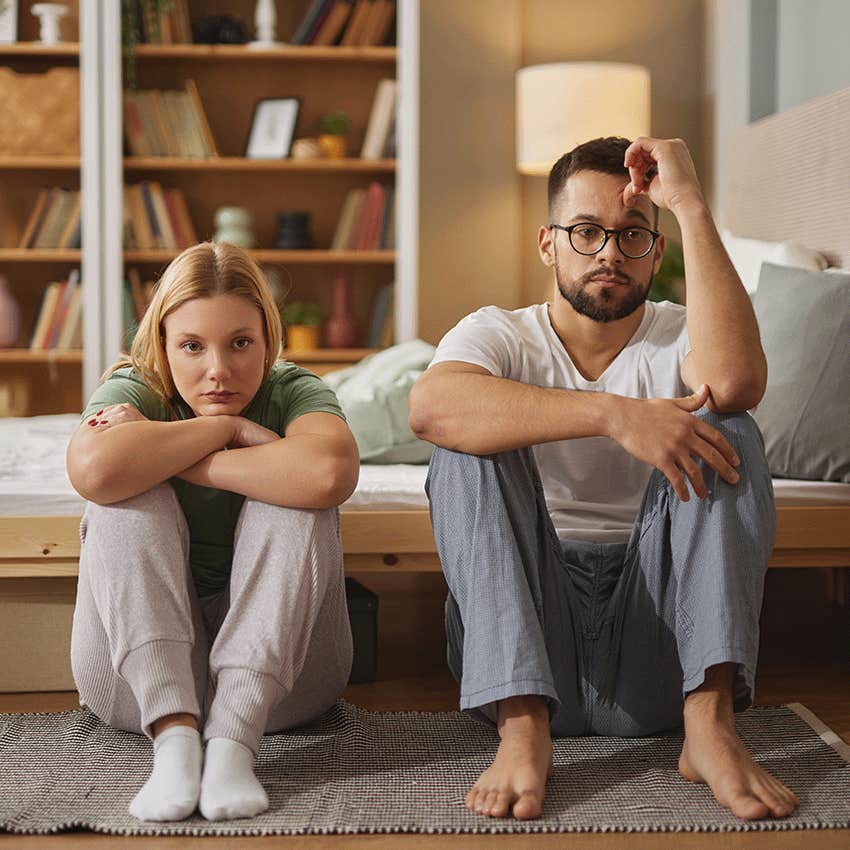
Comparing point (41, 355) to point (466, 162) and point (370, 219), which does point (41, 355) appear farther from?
point (466, 162)

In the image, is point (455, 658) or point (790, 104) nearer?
point (455, 658)

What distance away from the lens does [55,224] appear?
4.21 meters

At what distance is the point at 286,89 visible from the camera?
4316mm

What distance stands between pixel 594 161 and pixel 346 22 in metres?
2.66

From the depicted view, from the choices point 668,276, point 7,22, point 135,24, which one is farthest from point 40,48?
point 668,276

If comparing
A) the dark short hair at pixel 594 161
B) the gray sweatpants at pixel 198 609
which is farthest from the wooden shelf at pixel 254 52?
the gray sweatpants at pixel 198 609

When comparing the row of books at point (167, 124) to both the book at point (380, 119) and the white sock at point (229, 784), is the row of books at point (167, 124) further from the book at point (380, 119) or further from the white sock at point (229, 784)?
the white sock at point (229, 784)

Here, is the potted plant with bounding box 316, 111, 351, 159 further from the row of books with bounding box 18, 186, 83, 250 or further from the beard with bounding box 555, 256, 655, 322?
the beard with bounding box 555, 256, 655, 322

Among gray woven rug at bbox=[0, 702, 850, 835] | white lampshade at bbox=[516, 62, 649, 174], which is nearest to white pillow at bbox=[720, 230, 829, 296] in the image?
white lampshade at bbox=[516, 62, 649, 174]

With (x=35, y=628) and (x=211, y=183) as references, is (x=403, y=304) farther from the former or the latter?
(x=35, y=628)

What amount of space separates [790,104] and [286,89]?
1768 mm

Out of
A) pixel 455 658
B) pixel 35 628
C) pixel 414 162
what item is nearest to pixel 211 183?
pixel 414 162

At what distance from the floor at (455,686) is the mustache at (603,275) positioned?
767 millimetres

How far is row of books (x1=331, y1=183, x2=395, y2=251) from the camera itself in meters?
4.29
